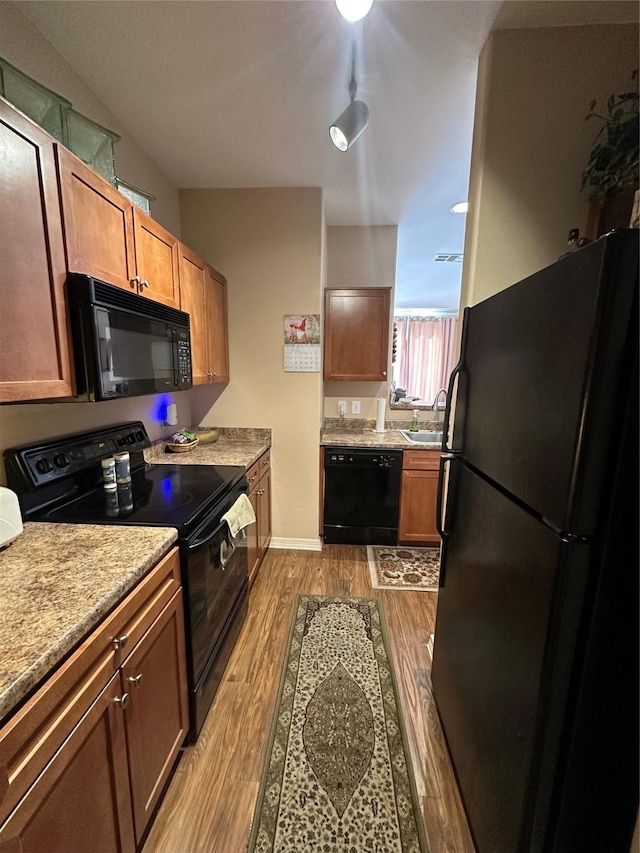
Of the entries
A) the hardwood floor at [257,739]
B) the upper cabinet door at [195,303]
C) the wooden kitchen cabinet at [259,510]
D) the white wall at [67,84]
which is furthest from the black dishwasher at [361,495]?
the white wall at [67,84]

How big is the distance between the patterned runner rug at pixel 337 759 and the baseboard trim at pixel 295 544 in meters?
0.95

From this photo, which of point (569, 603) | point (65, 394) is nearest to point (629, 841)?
point (569, 603)

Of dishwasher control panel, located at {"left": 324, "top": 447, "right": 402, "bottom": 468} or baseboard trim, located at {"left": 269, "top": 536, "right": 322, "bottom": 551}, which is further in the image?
baseboard trim, located at {"left": 269, "top": 536, "right": 322, "bottom": 551}

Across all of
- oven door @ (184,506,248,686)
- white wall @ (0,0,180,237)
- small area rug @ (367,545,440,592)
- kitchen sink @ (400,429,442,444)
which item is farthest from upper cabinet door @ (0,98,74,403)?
kitchen sink @ (400,429,442,444)

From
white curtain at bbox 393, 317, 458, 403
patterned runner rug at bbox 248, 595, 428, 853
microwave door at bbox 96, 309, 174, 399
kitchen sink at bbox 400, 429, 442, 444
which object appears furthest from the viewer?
white curtain at bbox 393, 317, 458, 403

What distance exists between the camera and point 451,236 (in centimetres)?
345

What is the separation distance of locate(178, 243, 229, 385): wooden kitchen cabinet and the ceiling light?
125 cm

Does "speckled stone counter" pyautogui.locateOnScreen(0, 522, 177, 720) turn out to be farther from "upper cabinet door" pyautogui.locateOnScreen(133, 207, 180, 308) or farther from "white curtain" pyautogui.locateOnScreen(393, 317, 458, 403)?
"white curtain" pyautogui.locateOnScreen(393, 317, 458, 403)

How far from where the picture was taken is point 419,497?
2.84 meters

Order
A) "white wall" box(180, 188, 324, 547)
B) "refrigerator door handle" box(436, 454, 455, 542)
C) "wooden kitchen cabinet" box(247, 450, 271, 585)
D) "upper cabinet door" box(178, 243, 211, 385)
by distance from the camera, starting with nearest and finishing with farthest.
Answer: "refrigerator door handle" box(436, 454, 455, 542) < "upper cabinet door" box(178, 243, 211, 385) < "wooden kitchen cabinet" box(247, 450, 271, 585) < "white wall" box(180, 188, 324, 547)

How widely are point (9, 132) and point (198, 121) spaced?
49.1 inches

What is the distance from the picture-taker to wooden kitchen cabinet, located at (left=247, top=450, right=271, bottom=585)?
2.24m

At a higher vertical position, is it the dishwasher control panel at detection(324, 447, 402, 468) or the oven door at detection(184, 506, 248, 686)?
the dishwasher control panel at detection(324, 447, 402, 468)

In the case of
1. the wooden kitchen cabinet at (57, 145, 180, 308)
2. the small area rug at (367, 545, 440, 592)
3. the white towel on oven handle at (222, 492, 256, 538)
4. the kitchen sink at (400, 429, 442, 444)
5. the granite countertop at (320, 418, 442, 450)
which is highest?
the wooden kitchen cabinet at (57, 145, 180, 308)
